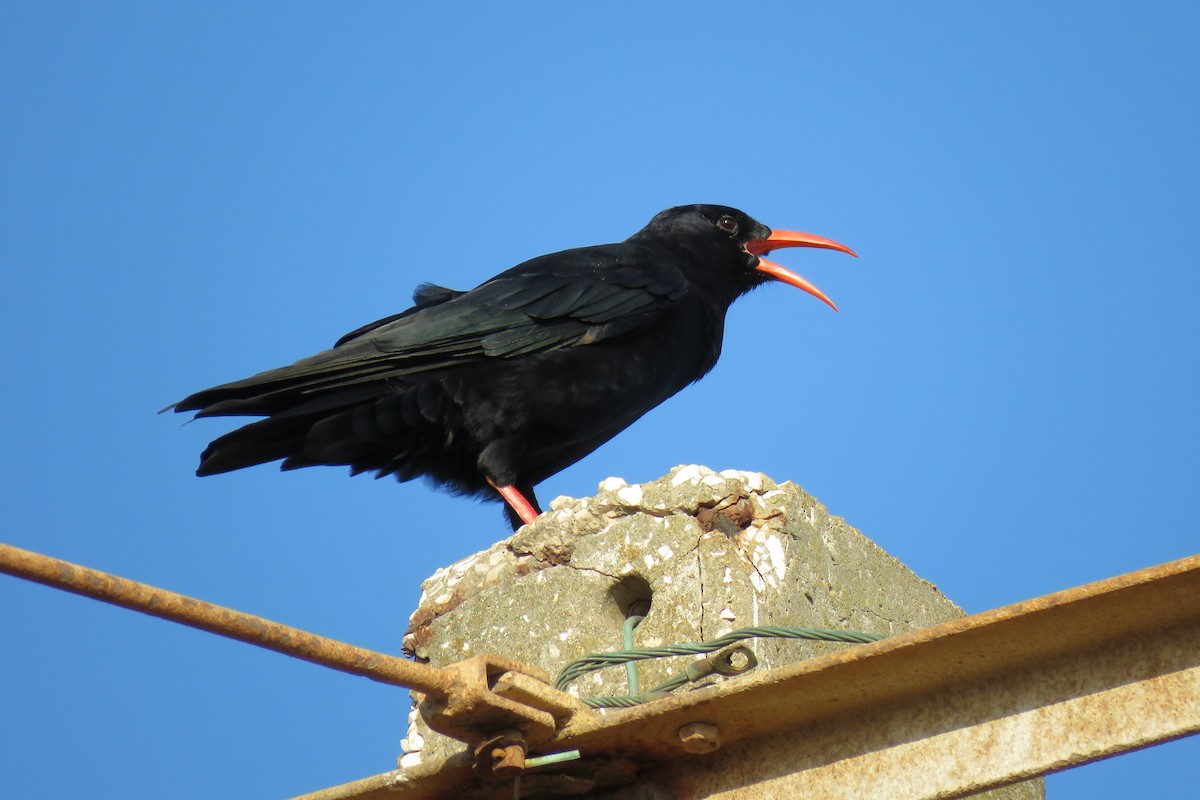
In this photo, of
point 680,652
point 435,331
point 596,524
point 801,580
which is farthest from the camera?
point 435,331

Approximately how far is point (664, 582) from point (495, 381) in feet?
7.26

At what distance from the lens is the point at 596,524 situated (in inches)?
189

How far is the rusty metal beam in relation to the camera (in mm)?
2580

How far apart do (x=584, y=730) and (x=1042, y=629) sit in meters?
0.93

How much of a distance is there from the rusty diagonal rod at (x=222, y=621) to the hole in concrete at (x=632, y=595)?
176 cm

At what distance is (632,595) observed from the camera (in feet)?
15.3

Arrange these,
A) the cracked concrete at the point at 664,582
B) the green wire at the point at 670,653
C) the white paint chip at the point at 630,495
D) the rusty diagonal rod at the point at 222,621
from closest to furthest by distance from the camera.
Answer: the rusty diagonal rod at the point at 222,621 → the green wire at the point at 670,653 → the cracked concrete at the point at 664,582 → the white paint chip at the point at 630,495

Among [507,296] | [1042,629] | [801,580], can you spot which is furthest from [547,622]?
[507,296]

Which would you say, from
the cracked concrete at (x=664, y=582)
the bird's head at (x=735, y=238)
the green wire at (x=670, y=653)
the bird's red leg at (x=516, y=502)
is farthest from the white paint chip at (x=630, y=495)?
the bird's head at (x=735, y=238)

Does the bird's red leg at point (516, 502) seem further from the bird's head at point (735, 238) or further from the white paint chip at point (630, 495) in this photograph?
the bird's head at point (735, 238)

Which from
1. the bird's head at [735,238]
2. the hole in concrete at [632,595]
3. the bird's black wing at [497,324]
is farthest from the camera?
the bird's head at [735,238]

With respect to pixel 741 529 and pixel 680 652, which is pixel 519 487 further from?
pixel 680 652

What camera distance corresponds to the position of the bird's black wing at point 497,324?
240 inches

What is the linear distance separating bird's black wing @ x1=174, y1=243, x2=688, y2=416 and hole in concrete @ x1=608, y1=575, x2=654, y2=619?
6.08 ft
